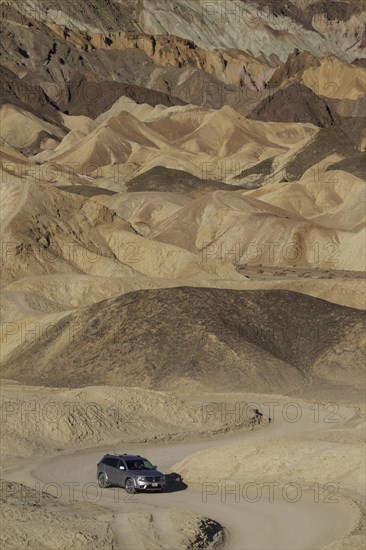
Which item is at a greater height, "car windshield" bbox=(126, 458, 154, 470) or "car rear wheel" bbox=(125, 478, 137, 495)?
"car windshield" bbox=(126, 458, 154, 470)

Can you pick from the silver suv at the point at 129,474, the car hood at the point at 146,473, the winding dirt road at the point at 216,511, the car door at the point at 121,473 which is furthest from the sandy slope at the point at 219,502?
the car hood at the point at 146,473

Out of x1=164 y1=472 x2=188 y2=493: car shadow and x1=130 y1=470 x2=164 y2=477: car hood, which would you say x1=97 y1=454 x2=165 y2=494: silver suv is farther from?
x1=164 y1=472 x2=188 y2=493: car shadow

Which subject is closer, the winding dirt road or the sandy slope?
the winding dirt road

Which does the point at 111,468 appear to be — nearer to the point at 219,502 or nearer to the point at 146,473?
the point at 146,473

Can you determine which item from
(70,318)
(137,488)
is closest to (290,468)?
(137,488)

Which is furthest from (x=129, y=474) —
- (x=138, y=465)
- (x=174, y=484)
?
(x=174, y=484)

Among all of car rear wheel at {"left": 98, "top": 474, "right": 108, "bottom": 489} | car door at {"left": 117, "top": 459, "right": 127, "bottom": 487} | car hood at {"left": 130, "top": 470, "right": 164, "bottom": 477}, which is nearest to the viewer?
car hood at {"left": 130, "top": 470, "right": 164, "bottom": 477}

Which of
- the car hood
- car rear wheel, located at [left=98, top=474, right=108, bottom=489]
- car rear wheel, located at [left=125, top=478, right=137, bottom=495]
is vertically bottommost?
car rear wheel, located at [left=125, top=478, right=137, bottom=495]

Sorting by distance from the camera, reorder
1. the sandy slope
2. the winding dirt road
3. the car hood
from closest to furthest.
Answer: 1. the winding dirt road
2. the sandy slope
3. the car hood

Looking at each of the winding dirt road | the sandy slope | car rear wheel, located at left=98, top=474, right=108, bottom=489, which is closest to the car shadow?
the sandy slope

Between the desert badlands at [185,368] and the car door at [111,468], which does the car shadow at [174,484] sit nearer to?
the desert badlands at [185,368]
